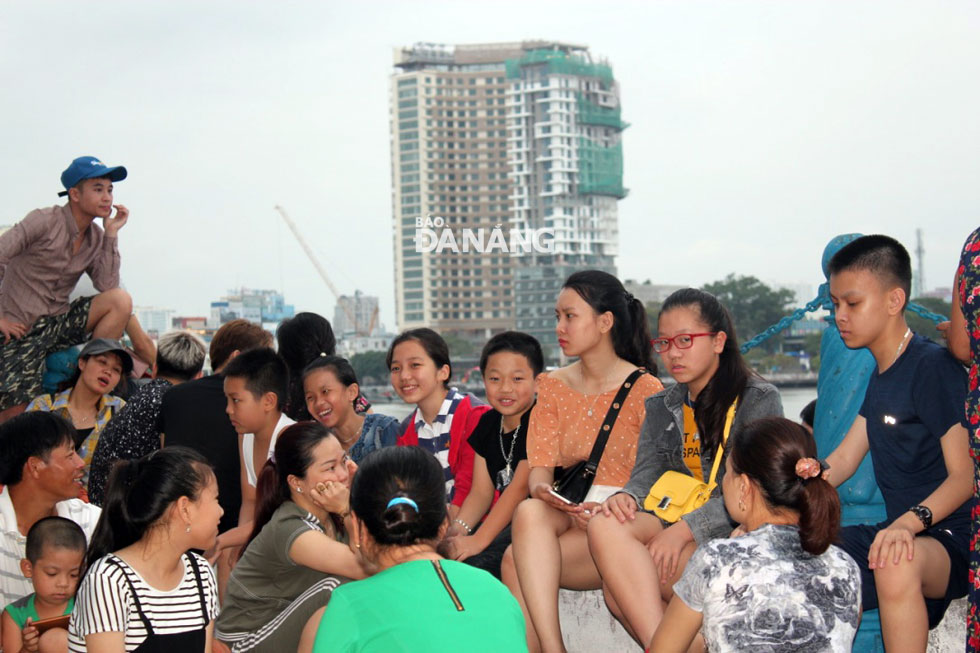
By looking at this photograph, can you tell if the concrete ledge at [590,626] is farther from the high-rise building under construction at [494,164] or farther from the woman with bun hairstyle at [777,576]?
the high-rise building under construction at [494,164]

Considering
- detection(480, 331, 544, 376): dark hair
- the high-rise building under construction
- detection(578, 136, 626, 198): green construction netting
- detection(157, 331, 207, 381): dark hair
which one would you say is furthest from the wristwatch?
detection(578, 136, 626, 198): green construction netting

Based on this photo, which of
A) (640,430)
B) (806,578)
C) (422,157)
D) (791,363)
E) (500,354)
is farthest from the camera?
(422,157)

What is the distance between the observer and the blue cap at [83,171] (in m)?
5.41

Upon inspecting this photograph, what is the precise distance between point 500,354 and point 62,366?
271cm

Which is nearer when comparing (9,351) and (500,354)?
(500,354)

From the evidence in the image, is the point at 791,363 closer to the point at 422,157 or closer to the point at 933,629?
the point at 933,629

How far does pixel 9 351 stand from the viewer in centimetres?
543

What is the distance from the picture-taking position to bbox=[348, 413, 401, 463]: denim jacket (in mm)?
4480

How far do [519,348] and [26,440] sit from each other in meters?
1.92

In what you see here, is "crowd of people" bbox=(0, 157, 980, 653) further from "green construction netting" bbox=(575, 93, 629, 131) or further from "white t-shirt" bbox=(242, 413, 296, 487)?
"green construction netting" bbox=(575, 93, 629, 131)

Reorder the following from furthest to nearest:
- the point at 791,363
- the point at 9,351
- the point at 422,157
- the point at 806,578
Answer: the point at 422,157 < the point at 791,363 < the point at 9,351 < the point at 806,578

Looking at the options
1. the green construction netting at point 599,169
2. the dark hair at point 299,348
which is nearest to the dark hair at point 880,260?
the dark hair at point 299,348

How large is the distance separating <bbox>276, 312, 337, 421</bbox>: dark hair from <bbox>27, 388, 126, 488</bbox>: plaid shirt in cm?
89

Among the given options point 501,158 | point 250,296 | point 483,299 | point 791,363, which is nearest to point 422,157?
point 501,158
